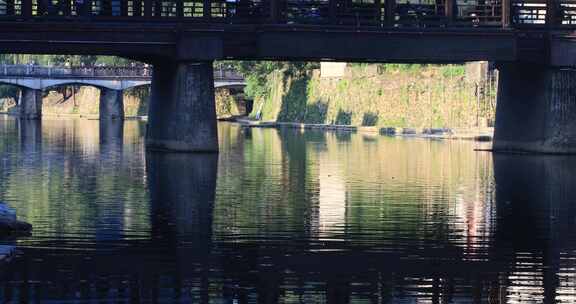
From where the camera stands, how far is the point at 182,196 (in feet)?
152

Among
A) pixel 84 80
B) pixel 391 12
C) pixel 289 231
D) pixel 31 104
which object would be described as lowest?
pixel 289 231

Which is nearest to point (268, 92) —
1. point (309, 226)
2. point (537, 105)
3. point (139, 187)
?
point (537, 105)

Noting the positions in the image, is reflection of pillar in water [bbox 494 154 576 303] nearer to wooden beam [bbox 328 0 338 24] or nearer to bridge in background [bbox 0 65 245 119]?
wooden beam [bbox 328 0 338 24]

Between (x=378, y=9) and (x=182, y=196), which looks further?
(x=378, y=9)

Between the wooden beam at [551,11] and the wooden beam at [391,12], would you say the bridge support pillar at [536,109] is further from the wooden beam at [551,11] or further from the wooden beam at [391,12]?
the wooden beam at [391,12]

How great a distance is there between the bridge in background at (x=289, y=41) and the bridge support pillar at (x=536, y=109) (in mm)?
74

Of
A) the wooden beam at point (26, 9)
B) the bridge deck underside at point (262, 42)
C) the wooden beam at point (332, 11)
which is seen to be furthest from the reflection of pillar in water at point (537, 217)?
the wooden beam at point (26, 9)

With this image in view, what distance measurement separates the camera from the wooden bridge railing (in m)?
179

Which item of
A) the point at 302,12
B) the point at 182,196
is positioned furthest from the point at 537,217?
→ the point at 302,12

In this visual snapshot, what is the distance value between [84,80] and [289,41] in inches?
4407

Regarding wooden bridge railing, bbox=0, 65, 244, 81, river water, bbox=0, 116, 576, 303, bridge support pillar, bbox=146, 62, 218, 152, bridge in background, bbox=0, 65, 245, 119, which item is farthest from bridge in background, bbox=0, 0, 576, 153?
wooden bridge railing, bbox=0, 65, 244, 81

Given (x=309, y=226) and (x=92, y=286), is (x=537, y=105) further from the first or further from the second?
(x=92, y=286)

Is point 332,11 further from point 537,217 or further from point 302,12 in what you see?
point 537,217

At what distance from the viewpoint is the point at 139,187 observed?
1961 inches
